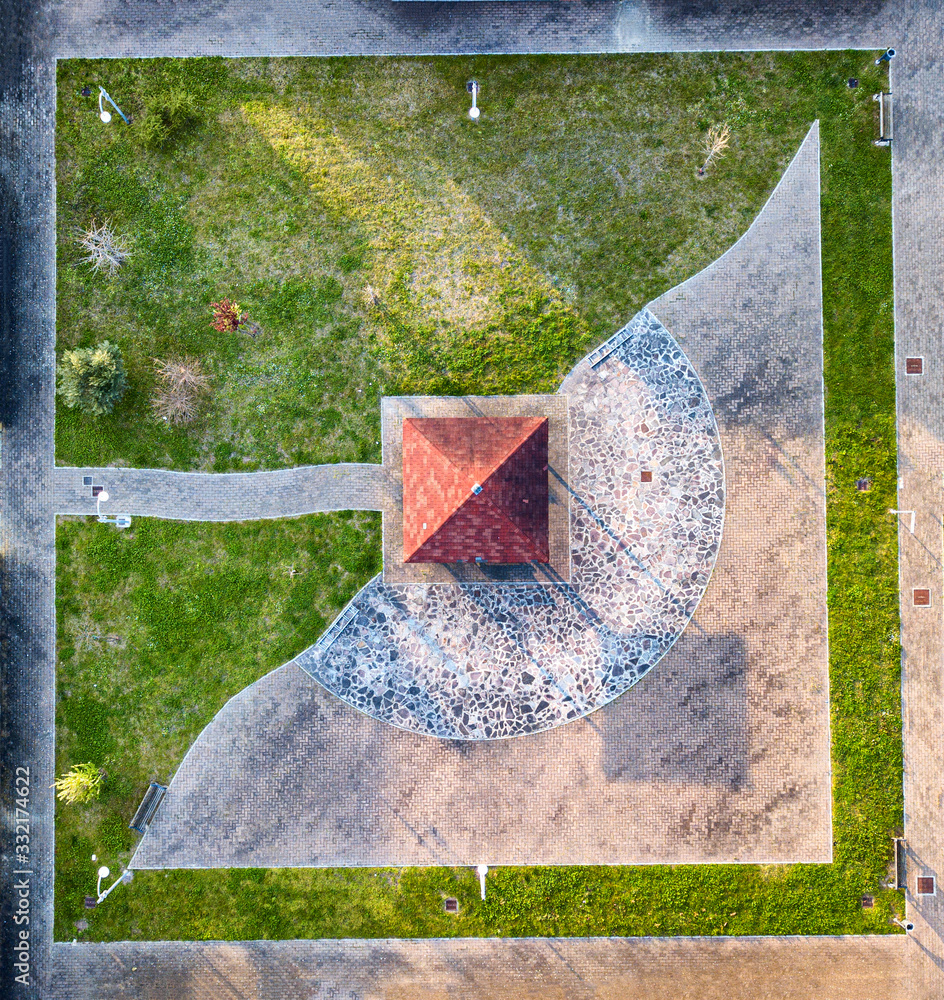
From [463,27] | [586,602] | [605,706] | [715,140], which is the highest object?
[463,27]

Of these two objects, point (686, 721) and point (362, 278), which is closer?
point (686, 721)

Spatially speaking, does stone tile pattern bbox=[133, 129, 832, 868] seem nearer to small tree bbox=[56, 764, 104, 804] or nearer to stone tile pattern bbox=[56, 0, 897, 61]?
small tree bbox=[56, 764, 104, 804]

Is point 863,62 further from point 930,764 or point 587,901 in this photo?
point 587,901

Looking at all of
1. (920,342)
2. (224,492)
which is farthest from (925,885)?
(224,492)

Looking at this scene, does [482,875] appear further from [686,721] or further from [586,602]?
[586,602]

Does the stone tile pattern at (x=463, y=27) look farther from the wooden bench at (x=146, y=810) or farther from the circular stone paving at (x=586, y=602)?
the wooden bench at (x=146, y=810)

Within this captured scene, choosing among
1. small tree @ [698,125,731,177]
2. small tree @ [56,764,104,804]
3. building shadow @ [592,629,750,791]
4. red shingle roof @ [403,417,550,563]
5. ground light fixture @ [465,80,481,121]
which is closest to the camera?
red shingle roof @ [403,417,550,563]

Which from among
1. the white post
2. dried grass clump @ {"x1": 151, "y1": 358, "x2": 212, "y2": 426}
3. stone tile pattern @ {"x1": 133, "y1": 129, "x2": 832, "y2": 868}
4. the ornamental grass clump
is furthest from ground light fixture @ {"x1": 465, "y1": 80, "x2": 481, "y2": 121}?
the white post
